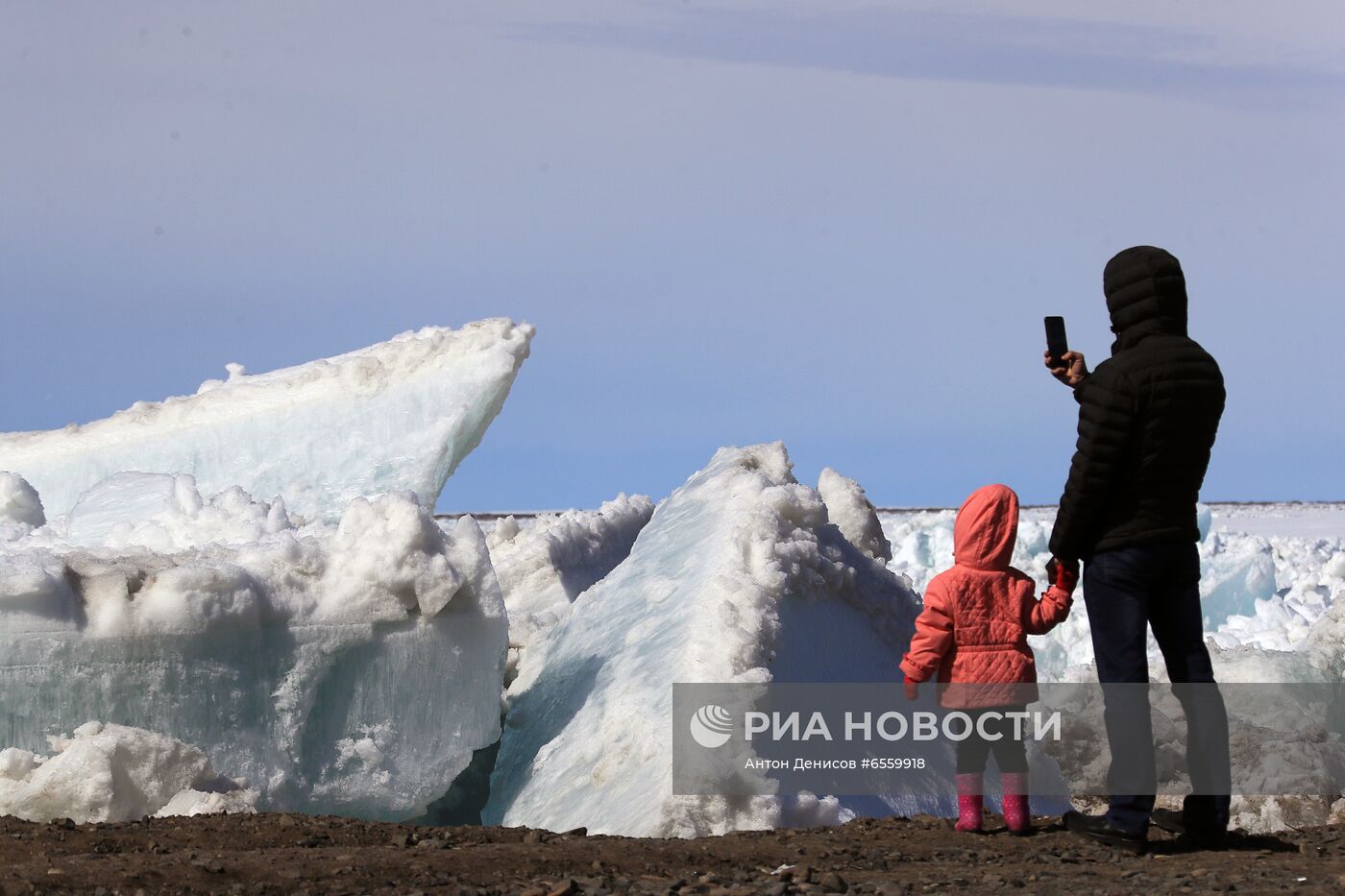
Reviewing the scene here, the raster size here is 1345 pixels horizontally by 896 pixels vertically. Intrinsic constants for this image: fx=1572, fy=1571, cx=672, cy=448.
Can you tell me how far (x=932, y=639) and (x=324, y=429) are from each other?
249 inches

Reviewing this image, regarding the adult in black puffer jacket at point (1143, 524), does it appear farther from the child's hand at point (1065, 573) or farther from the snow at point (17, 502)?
the snow at point (17, 502)

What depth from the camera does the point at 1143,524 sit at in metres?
4.63

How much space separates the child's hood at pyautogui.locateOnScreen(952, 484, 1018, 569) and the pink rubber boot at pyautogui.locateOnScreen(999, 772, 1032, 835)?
2.23 ft

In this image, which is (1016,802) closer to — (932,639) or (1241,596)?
(932,639)

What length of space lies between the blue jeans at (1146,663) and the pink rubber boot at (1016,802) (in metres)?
0.32

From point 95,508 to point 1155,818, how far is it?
646 cm

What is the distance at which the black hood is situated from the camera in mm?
4758

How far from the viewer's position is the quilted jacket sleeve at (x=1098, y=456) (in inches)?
181

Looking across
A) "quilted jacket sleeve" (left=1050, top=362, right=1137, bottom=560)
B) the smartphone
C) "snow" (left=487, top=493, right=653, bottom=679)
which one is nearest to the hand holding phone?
the smartphone

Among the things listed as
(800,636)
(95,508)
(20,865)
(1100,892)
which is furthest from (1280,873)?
(95,508)

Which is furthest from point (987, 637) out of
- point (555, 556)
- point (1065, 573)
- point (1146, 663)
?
point (555, 556)

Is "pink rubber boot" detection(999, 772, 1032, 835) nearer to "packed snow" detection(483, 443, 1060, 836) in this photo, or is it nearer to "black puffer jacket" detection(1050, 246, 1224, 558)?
"packed snow" detection(483, 443, 1060, 836)

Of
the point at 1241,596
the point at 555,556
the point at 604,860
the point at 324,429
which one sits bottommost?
the point at 604,860

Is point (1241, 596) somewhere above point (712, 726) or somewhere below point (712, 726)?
above
